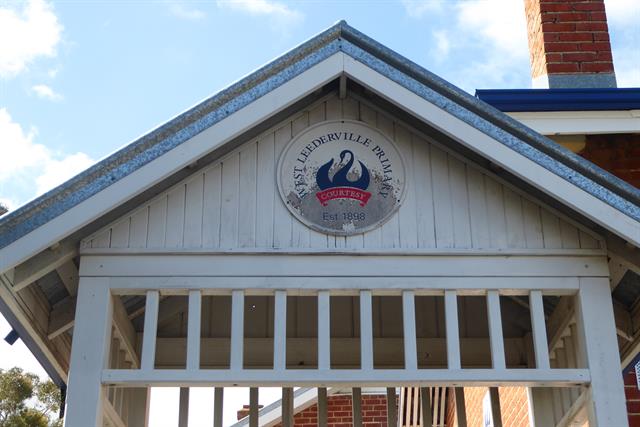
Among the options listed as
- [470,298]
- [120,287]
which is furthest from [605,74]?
[120,287]

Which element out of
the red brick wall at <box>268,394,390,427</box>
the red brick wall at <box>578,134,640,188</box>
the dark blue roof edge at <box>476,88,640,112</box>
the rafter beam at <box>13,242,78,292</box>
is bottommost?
the rafter beam at <box>13,242,78,292</box>

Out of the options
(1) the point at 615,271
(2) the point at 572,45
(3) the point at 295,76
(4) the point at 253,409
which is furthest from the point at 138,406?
(2) the point at 572,45

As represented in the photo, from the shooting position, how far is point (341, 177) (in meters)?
6.43

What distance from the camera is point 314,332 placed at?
313 inches

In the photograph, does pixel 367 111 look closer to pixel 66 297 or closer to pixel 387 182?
pixel 387 182

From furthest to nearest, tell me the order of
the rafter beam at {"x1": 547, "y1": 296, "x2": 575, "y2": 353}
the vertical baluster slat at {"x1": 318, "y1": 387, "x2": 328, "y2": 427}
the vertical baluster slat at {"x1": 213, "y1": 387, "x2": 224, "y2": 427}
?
the vertical baluster slat at {"x1": 318, "y1": 387, "x2": 328, "y2": 427}, the vertical baluster slat at {"x1": 213, "y1": 387, "x2": 224, "y2": 427}, the rafter beam at {"x1": 547, "y1": 296, "x2": 575, "y2": 353}

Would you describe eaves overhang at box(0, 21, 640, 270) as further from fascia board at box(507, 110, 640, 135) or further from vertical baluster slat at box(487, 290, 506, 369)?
fascia board at box(507, 110, 640, 135)

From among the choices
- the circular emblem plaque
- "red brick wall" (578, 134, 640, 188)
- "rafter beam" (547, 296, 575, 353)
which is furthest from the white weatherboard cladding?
"red brick wall" (578, 134, 640, 188)

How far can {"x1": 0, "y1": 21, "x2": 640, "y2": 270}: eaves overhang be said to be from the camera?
19.3 feet

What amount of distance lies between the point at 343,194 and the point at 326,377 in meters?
1.20

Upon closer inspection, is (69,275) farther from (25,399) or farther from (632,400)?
(25,399)

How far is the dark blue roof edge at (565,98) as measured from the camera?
8.94 m

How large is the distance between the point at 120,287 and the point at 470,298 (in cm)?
309

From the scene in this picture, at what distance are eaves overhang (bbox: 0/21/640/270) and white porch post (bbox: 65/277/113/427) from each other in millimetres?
591
